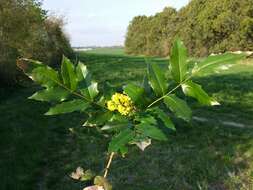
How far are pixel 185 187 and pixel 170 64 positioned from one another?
676cm

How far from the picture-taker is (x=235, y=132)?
1155 cm

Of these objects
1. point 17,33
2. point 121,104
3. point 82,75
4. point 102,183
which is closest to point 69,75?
point 82,75

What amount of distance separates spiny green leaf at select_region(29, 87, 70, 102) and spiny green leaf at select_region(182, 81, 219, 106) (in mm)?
257

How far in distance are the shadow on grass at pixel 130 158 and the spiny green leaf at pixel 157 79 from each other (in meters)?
5.15

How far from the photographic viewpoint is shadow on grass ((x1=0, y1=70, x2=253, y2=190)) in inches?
313

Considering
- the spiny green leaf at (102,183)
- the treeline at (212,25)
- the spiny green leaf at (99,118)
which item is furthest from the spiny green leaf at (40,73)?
the treeline at (212,25)

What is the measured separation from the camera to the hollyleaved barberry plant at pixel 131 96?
105 cm

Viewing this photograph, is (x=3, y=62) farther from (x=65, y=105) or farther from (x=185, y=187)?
(x=65, y=105)

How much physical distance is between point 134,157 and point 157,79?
8.18 m

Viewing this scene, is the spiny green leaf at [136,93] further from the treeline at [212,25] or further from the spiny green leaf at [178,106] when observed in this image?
the treeline at [212,25]

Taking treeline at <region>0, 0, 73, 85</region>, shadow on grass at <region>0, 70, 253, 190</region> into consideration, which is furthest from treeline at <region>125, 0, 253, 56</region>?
shadow on grass at <region>0, 70, 253, 190</region>

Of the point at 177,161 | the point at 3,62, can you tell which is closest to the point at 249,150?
the point at 177,161

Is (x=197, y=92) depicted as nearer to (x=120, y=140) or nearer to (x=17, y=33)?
(x=120, y=140)

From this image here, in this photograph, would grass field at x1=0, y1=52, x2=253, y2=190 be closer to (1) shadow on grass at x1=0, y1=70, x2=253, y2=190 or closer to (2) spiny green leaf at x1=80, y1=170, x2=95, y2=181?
(1) shadow on grass at x1=0, y1=70, x2=253, y2=190
